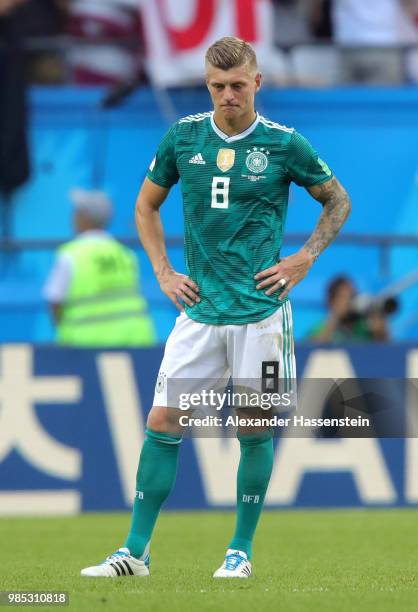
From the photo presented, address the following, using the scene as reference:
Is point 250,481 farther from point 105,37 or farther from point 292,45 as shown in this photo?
point 105,37

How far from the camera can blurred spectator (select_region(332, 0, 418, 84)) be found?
→ 46.1ft

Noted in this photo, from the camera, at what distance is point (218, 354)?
21.3 ft

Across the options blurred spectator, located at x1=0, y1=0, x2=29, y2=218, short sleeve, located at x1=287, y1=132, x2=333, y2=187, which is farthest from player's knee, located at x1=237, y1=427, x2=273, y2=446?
blurred spectator, located at x1=0, y1=0, x2=29, y2=218

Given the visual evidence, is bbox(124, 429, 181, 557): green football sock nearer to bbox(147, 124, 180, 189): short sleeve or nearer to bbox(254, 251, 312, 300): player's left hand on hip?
bbox(254, 251, 312, 300): player's left hand on hip

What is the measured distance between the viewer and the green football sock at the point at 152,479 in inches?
255

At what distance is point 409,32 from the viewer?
14594mm

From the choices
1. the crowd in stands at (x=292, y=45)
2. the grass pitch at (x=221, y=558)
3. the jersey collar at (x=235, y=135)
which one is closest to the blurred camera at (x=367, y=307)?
the grass pitch at (x=221, y=558)

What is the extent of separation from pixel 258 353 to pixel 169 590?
1.06 meters

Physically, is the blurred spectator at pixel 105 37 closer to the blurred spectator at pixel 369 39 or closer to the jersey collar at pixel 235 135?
the blurred spectator at pixel 369 39

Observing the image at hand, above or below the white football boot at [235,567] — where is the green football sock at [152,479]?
above

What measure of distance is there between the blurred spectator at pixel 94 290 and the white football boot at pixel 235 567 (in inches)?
194

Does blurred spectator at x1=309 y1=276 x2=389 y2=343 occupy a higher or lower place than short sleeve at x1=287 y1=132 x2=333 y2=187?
lower

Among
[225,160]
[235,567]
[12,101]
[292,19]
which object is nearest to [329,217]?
[225,160]

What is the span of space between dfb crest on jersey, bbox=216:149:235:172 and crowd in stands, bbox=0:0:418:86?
7605 mm
